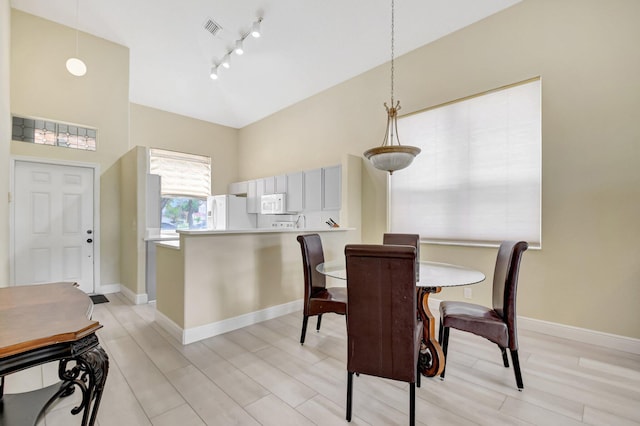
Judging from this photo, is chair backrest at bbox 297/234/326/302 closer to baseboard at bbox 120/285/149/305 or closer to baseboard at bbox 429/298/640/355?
baseboard at bbox 429/298/640/355

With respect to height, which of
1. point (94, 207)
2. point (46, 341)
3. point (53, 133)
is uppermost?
point (53, 133)

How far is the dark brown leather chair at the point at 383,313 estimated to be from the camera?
155 cm

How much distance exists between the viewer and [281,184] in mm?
→ 5562

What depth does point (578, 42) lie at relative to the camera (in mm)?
2789

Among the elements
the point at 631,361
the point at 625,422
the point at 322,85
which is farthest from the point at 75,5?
the point at 631,361

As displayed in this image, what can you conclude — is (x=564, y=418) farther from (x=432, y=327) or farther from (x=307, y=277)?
(x=307, y=277)

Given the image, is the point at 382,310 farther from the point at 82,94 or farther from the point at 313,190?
the point at 82,94

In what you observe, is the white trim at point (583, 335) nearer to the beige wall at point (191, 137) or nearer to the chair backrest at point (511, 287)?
the chair backrest at point (511, 287)

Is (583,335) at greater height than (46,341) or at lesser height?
lesser

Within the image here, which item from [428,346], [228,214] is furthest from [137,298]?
[428,346]

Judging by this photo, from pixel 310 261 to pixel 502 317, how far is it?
1631 millimetres

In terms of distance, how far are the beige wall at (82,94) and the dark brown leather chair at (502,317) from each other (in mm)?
5048

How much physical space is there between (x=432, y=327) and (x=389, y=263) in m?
0.91

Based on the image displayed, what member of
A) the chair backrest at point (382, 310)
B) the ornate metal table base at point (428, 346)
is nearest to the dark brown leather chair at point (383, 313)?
the chair backrest at point (382, 310)
